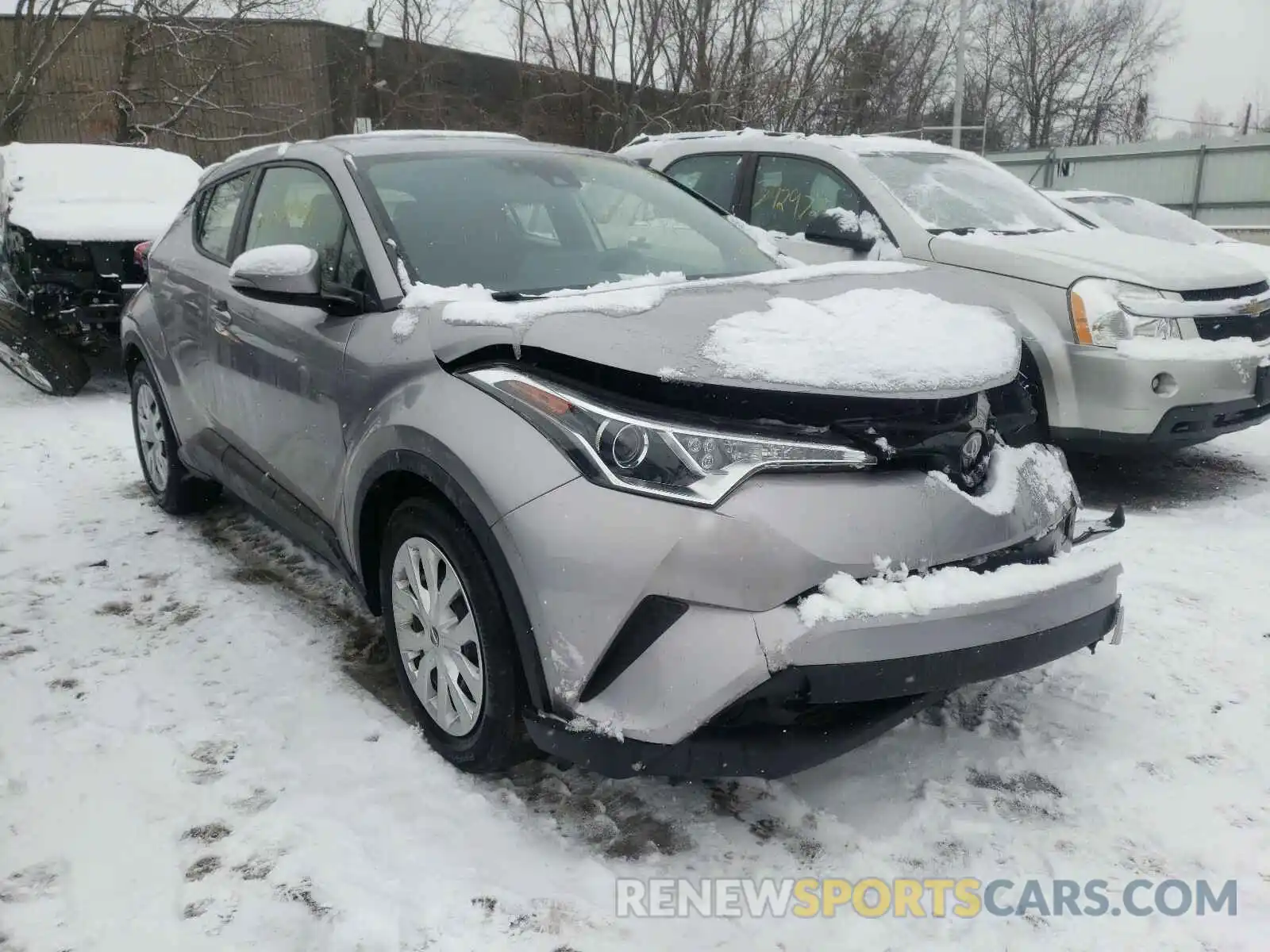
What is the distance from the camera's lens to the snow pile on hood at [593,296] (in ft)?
8.23

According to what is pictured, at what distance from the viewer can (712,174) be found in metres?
6.53

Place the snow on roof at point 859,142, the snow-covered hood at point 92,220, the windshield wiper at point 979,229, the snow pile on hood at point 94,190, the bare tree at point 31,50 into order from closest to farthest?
1. the windshield wiper at point 979,229
2. the snow on roof at point 859,142
3. the snow-covered hood at point 92,220
4. the snow pile on hood at point 94,190
5. the bare tree at point 31,50

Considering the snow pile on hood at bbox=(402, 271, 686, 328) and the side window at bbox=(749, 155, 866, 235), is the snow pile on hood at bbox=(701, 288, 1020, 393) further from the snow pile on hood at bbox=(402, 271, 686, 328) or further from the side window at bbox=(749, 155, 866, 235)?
the side window at bbox=(749, 155, 866, 235)

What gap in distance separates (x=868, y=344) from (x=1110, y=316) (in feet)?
9.80

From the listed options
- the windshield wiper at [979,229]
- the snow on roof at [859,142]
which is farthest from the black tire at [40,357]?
the windshield wiper at [979,229]

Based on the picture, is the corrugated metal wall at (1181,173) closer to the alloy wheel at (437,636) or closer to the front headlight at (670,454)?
the front headlight at (670,454)

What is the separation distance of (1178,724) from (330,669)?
2.62 m

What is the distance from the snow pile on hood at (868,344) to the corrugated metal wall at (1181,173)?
23075mm

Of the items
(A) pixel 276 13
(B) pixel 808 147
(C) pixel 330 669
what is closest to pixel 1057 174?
(A) pixel 276 13

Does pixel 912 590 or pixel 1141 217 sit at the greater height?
pixel 1141 217

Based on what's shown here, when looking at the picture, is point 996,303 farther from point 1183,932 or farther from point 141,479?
point 141,479

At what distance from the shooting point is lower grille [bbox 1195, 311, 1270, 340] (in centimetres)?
488

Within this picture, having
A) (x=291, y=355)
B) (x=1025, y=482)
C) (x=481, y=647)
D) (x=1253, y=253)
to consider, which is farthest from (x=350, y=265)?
(x=1253, y=253)

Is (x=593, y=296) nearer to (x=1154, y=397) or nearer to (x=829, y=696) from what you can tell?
(x=829, y=696)
